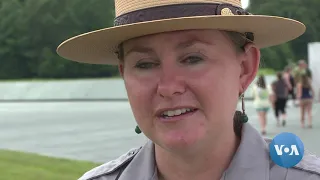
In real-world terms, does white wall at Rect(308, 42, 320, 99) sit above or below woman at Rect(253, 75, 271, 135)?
above

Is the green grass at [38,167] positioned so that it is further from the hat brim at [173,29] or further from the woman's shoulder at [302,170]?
the woman's shoulder at [302,170]

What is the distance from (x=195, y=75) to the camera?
1.58 meters

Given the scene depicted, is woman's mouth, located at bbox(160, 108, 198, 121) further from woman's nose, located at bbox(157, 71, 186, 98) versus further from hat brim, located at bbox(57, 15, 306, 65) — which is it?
hat brim, located at bbox(57, 15, 306, 65)

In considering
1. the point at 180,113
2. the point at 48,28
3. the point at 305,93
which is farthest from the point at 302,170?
the point at 48,28

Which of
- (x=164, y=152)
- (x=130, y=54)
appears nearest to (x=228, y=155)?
(x=164, y=152)

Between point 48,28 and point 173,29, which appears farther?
point 48,28

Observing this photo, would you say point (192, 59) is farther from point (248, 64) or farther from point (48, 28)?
point (48, 28)

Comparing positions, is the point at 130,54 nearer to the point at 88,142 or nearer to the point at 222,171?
the point at 222,171

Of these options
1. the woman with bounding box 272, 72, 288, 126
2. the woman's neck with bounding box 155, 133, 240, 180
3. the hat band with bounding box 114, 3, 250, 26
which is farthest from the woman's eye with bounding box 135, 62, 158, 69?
the woman with bounding box 272, 72, 288, 126

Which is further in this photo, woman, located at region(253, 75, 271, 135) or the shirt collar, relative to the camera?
woman, located at region(253, 75, 271, 135)

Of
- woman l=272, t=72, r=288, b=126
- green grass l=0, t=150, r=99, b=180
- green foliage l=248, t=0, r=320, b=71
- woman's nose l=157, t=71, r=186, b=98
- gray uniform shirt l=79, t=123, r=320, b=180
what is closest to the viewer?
woman's nose l=157, t=71, r=186, b=98

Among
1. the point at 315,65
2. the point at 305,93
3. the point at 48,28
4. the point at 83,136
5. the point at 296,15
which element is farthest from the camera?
the point at 48,28

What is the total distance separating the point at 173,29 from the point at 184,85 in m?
0.16

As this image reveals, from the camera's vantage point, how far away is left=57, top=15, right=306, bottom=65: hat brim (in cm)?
158
